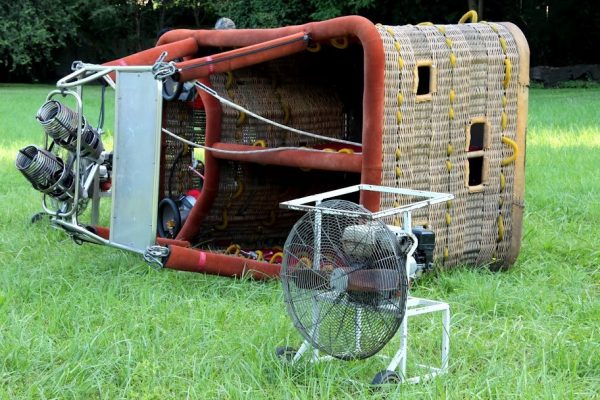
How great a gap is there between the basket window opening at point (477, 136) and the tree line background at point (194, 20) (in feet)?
70.3

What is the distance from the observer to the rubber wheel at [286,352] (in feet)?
12.7

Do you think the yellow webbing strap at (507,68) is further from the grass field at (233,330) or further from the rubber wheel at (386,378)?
the rubber wheel at (386,378)

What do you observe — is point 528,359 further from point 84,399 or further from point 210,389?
point 84,399

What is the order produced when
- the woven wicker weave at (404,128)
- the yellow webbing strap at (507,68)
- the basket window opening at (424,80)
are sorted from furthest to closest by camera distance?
1. the yellow webbing strap at (507,68)
2. the basket window opening at (424,80)
3. the woven wicker weave at (404,128)

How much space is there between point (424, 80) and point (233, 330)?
6.24 ft

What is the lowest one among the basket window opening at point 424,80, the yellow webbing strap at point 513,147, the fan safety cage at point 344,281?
the fan safety cage at point 344,281

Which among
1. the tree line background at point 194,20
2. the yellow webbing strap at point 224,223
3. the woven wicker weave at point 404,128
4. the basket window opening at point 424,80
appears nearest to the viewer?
the woven wicker weave at point 404,128

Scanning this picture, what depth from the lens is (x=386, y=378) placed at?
11.9 ft

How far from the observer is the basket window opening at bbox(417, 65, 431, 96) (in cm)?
539

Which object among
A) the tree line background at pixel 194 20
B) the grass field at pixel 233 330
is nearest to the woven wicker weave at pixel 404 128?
the grass field at pixel 233 330

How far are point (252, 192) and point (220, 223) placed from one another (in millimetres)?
287

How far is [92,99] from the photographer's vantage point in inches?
871

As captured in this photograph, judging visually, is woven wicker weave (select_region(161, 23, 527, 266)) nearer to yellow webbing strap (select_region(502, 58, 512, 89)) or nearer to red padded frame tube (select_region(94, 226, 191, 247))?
yellow webbing strap (select_region(502, 58, 512, 89))

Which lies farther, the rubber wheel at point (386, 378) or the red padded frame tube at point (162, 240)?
the red padded frame tube at point (162, 240)
